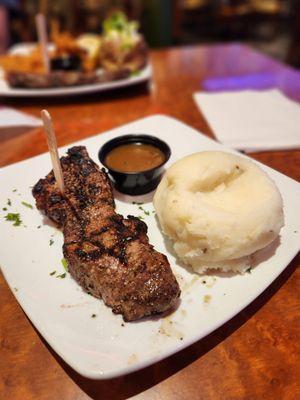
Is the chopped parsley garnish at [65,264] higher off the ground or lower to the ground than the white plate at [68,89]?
lower

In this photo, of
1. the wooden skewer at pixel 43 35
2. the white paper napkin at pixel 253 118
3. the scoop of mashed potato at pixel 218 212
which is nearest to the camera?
the scoop of mashed potato at pixel 218 212

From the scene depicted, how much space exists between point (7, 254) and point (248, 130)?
3011mm

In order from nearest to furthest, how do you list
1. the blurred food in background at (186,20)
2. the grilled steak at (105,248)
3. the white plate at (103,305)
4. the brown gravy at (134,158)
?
the white plate at (103,305)
the grilled steak at (105,248)
the brown gravy at (134,158)
the blurred food in background at (186,20)

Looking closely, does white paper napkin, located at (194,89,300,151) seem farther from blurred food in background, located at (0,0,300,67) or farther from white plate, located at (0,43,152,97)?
blurred food in background, located at (0,0,300,67)

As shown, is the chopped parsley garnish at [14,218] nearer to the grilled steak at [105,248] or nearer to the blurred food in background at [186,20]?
the grilled steak at [105,248]

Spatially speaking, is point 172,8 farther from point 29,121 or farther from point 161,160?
point 161,160

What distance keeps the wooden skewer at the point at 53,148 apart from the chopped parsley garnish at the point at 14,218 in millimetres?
422

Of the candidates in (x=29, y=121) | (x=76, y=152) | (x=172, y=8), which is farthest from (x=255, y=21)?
(x=76, y=152)

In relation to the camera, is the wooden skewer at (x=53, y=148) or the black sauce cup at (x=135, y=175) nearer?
the wooden skewer at (x=53, y=148)

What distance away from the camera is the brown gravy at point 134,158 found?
3.06 m

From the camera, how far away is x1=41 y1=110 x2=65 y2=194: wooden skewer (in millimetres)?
2441

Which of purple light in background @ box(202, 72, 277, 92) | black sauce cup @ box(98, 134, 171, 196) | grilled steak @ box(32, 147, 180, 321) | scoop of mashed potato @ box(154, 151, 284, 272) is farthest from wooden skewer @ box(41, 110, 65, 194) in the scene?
purple light in background @ box(202, 72, 277, 92)

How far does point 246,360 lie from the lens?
6.42 feet

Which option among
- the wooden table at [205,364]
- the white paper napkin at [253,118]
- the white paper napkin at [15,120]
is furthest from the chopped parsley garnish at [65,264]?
the white paper napkin at [15,120]
